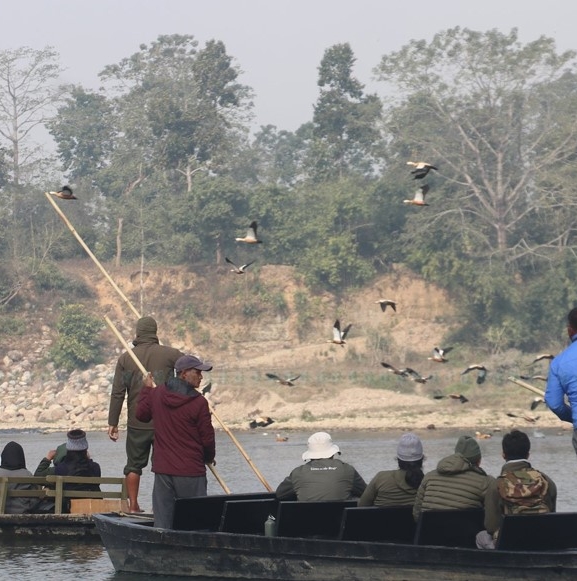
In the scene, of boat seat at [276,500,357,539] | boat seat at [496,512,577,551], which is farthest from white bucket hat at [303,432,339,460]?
boat seat at [496,512,577,551]

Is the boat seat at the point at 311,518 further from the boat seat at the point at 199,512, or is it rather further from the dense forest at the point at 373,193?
the dense forest at the point at 373,193

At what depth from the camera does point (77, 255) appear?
63.7 m

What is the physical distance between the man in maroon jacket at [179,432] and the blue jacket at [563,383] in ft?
9.45

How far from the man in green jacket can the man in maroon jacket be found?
2.00 meters

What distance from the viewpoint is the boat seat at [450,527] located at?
1017 cm

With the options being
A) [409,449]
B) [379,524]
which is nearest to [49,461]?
[379,524]

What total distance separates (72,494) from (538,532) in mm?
5510

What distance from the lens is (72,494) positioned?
45.8 feet

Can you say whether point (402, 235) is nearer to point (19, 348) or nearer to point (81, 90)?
point (19, 348)

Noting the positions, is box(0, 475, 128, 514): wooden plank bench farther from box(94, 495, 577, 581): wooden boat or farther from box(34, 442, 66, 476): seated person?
box(94, 495, 577, 581): wooden boat

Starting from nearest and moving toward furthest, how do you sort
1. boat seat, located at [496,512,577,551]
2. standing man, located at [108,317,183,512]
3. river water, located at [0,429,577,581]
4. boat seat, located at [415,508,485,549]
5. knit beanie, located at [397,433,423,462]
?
boat seat, located at [496,512,577,551], boat seat, located at [415,508,485,549], knit beanie, located at [397,433,423,462], river water, located at [0,429,577,581], standing man, located at [108,317,183,512]

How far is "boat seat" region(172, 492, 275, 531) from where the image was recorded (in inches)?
458

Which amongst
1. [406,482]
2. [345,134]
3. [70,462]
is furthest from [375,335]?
[406,482]

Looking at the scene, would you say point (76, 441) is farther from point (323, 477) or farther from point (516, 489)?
point (516, 489)
